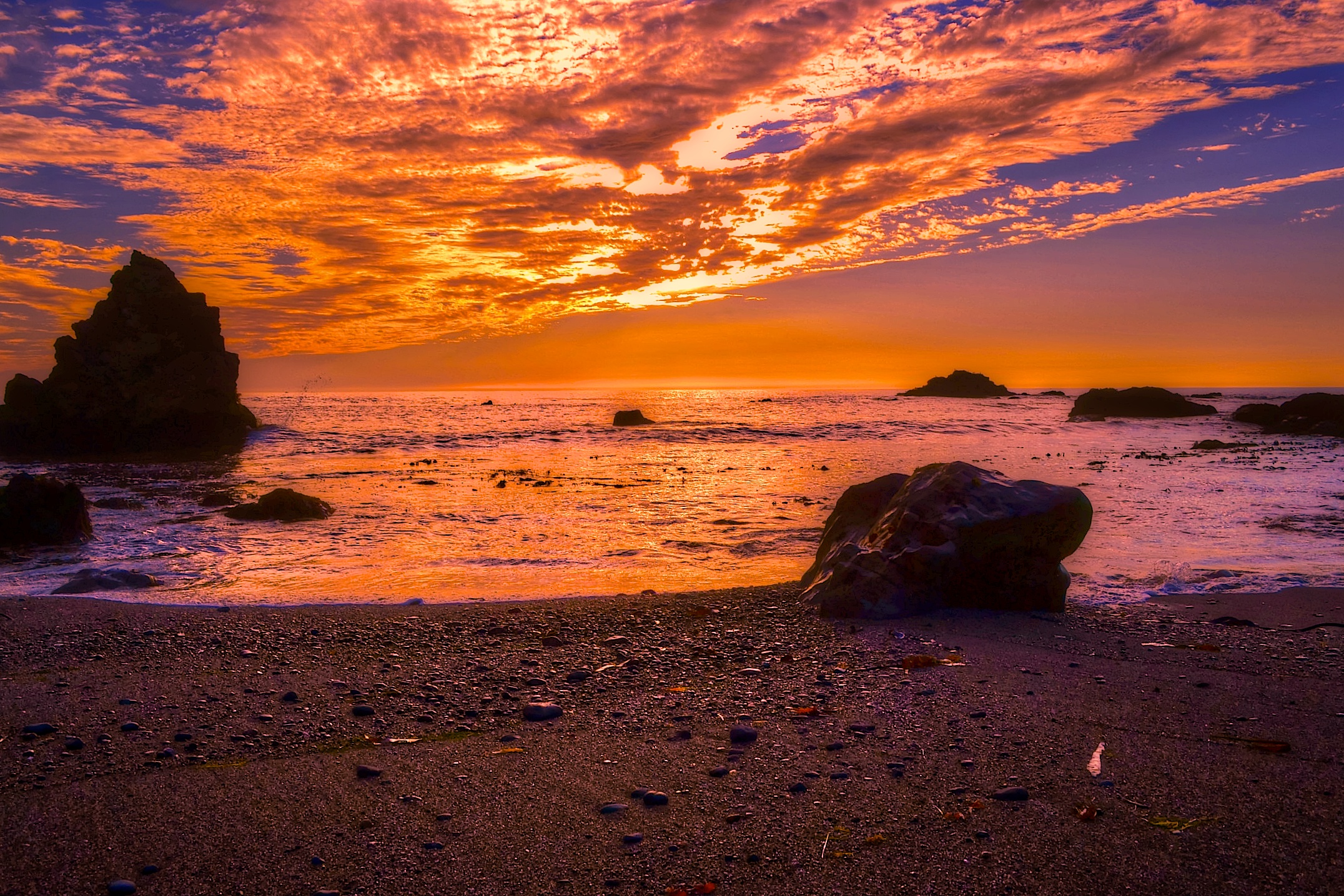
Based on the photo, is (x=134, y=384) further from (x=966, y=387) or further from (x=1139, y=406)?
(x=966, y=387)

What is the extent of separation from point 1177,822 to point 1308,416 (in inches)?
1828

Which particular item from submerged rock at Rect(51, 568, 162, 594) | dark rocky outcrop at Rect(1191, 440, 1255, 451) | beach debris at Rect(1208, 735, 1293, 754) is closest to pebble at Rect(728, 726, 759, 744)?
beach debris at Rect(1208, 735, 1293, 754)

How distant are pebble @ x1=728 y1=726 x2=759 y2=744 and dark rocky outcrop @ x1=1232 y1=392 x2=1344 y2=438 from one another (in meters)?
41.6

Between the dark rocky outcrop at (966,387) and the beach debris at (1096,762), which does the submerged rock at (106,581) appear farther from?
the dark rocky outcrop at (966,387)

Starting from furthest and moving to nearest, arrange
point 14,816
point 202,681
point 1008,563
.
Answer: point 1008,563 → point 202,681 → point 14,816

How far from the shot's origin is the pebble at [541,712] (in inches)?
188

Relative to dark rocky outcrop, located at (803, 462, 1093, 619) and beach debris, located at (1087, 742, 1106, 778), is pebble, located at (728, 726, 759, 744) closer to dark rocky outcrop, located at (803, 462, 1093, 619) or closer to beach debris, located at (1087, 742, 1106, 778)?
beach debris, located at (1087, 742, 1106, 778)

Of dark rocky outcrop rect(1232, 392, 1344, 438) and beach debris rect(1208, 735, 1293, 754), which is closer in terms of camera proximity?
beach debris rect(1208, 735, 1293, 754)

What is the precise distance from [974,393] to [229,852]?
9677 cm

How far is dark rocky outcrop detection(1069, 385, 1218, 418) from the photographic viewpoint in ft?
176

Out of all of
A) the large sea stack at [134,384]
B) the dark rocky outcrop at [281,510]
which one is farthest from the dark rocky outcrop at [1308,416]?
the large sea stack at [134,384]

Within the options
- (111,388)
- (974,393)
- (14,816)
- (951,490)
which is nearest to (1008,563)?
(951,490)

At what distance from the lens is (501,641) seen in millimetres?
6555

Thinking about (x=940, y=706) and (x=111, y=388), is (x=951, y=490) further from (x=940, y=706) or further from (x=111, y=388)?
(x=111, y=388)
